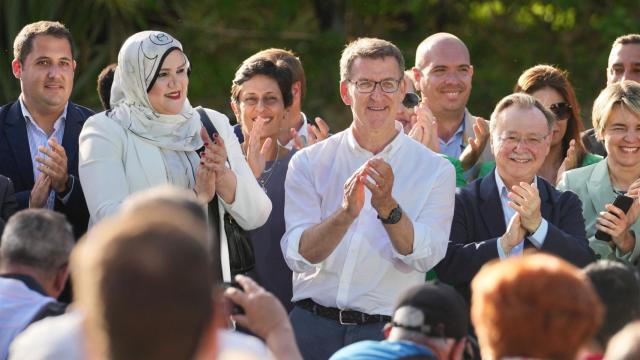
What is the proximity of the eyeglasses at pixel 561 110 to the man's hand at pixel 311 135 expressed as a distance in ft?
4.04

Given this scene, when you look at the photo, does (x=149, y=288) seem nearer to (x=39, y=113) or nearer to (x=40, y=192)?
(x=40, y=192)

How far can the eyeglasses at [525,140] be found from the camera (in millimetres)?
5980

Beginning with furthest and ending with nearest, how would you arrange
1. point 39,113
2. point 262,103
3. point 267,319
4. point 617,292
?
point 262,103
point 39,113
point 617,292
point 267,319

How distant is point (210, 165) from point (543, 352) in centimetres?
270

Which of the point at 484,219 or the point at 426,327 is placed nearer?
the point at 426,327

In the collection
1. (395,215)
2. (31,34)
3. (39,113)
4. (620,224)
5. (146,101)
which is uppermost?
(31,34)

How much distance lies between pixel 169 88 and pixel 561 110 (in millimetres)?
2284

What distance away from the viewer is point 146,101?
5750mm

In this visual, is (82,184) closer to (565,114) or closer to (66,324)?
(66,324)

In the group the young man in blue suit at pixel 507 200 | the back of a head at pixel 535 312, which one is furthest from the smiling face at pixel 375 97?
the back of a head at pixel 535 312

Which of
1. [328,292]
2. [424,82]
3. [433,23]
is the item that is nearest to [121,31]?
[433,23]

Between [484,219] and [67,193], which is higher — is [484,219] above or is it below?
below

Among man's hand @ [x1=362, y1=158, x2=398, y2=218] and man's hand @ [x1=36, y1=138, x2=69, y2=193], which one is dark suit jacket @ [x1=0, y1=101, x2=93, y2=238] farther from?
man's hand @ [x1=362, y1=158, x2=398, y2=218]

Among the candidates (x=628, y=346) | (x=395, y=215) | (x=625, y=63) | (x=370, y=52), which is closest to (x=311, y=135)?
(x=370, y=52)
